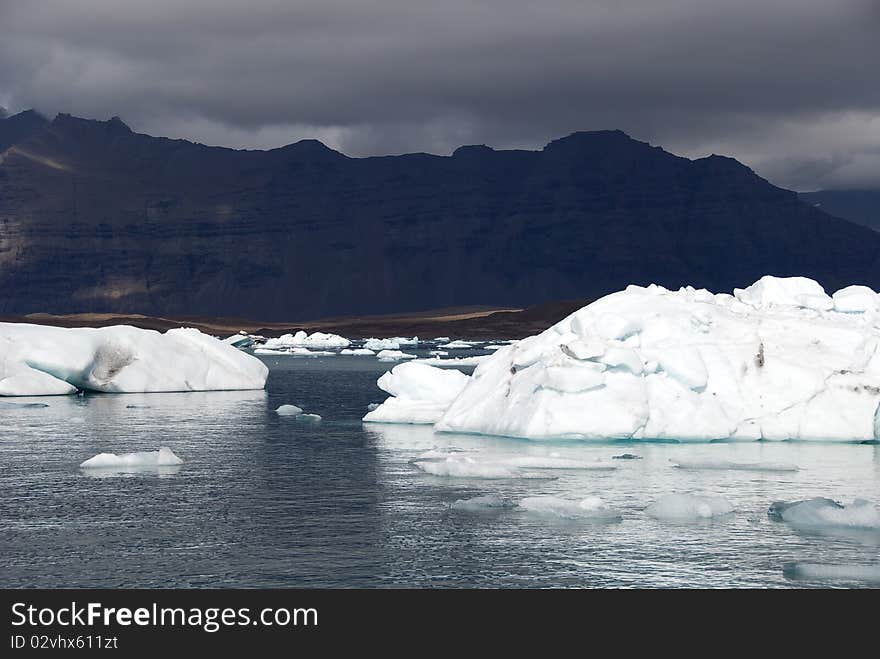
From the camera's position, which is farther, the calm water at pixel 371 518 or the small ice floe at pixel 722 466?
the small ice floe at pixel 722 466

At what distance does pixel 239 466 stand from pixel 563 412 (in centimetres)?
733

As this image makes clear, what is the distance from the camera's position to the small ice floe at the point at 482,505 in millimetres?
18938

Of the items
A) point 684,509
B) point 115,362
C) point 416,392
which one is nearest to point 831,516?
point 684,509

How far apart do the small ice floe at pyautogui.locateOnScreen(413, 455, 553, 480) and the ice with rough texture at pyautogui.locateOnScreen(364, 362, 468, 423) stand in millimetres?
9866

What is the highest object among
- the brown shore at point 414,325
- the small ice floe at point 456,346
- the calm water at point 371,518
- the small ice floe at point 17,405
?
the brown shore at point 414,325

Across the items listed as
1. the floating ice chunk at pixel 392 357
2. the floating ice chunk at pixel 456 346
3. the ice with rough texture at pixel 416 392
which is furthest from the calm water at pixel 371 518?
the floating ice chunk at pixel 456 346

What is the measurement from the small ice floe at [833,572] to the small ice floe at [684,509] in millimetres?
3331

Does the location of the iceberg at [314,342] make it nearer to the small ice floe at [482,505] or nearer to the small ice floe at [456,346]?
the small ice floe at [456,346]

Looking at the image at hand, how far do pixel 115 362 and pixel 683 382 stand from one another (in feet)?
81.5

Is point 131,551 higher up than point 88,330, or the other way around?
point 88,330

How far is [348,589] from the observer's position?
13.7m
